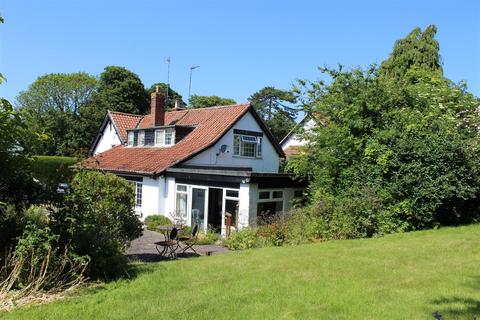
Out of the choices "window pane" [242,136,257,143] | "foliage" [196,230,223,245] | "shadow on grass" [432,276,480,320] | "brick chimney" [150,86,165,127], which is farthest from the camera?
"brick chimney" [150,86,165,127]

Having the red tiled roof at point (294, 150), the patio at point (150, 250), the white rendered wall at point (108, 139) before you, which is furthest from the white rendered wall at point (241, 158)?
the white rendered wall at point (108, 139)

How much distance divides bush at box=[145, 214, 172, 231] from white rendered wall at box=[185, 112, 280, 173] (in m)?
3.32

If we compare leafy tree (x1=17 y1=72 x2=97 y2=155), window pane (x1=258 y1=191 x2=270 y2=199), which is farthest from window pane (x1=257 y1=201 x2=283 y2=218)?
leafy tree (x1=17 y1=72 x2=97 y2=155)

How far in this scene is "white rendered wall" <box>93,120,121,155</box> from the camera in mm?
33578

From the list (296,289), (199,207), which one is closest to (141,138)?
(199,207)

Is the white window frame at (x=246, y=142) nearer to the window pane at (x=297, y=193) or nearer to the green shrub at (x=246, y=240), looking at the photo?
the window pane at (x=297, y=193)

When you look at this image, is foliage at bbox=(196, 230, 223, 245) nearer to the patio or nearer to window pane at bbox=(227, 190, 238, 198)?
the patio

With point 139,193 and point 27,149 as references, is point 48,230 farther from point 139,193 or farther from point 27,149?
point 139,193

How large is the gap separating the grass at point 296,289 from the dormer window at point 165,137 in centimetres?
1707

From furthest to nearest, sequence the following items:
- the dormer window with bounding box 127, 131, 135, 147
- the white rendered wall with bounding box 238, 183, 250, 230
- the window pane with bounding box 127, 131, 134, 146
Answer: the window pane with bounding box 127, 131, 134, 146, the dormer window with bounding box 127, 131, 135, 147, the white rendered wall with bounding box 238, 183, 250, 230

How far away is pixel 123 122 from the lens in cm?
3353

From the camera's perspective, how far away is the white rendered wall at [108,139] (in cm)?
3358

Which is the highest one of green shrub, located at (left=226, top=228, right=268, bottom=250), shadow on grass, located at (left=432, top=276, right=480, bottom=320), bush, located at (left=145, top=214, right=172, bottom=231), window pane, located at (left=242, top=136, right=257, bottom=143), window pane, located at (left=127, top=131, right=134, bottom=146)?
window pane, located at (left=127, top=131, right=134, bottom=146)

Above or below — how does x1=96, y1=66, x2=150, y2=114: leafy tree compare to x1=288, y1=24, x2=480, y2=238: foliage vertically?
above
